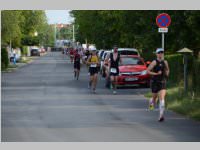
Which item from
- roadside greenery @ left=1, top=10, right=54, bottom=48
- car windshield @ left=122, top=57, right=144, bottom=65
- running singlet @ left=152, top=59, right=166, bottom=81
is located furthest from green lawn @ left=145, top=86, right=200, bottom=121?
roadside greenery @ left=1, top=10, right=54, bottom=48

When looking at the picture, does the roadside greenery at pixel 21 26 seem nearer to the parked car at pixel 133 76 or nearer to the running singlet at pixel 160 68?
the parked car at pixel 133 76

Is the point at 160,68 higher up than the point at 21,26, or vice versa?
the point at 21,26

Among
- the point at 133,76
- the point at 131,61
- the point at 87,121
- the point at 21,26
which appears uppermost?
the point at 21,26

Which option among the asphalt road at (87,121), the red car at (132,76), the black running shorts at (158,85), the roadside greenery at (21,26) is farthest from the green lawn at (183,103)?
the roadside greenery at (21,26)

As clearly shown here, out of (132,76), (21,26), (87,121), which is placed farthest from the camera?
(21,26)

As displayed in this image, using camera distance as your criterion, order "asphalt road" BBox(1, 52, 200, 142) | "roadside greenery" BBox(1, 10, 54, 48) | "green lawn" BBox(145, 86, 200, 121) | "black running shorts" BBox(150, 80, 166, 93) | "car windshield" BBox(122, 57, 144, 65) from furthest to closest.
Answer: "roadside greenery" BBox(1, 10, 54, 48) → "car windshield" BBox(122, 57, 144, 65) → "green lawn" BBox(145, 86, 200, 121) → "black running shorts" BBox(150, 80, 166, 93) → "asphalt road" BBox(1, 52, 200, 142)

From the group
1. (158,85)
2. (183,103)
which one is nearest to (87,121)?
(158,85)

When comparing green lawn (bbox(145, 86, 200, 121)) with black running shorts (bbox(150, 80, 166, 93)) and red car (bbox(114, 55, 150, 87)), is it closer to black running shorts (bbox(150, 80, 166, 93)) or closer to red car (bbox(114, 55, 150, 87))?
black running shorts (bbox(150, 80, 166, 93))

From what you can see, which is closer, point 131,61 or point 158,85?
point 158,85

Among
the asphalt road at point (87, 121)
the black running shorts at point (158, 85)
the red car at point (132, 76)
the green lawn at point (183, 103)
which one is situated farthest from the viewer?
the red car at point (132, 76)

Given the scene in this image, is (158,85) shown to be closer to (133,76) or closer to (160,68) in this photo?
(160,68)

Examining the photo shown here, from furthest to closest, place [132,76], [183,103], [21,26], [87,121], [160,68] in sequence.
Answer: [21,26] < [132,76] < [183,103] < [160,68] < [87,121]

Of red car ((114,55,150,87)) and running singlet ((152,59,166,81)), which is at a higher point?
running singlet ((152,59,166,81))

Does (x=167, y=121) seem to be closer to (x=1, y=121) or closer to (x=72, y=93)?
(x=1, y=121)
